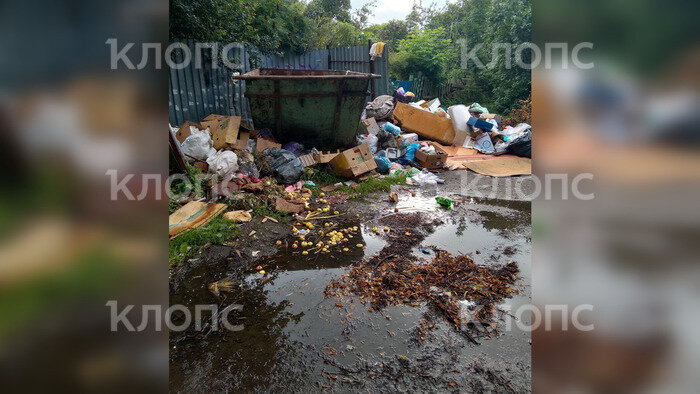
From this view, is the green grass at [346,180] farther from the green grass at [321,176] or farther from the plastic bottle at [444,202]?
the plastic bottle at [444,202]

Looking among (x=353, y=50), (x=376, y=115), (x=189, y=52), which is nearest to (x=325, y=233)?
(x=189, y=52)

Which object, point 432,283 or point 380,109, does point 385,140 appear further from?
point 432,283

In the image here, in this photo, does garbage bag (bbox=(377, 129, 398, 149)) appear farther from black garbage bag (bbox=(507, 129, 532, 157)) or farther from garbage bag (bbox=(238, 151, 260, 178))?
garbage bag (bbox=(238, 151, 260, 178))

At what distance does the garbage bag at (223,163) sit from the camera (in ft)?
17.9

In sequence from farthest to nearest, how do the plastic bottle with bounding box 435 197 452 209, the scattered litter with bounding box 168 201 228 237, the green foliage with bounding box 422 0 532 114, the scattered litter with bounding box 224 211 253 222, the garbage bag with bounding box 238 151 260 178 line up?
the green foliage with bounding box 422 0 532 114 < the garbage bag with bounding box 238 151 260 178 < the plastic bottle with bounding box 435 197 452 209 < the scattered litter with bounding box 224 211 253 222 < the scattered litter with bounding box 168 201 228 237

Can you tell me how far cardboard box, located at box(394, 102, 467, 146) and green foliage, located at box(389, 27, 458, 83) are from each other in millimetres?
5739

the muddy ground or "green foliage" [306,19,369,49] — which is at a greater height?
"green foliage" [306,19,369,49]

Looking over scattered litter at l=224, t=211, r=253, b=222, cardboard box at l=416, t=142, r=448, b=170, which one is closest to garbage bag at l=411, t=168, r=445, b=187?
cardboard box at l=416, t=142, r=448, b=170

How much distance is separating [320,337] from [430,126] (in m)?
7.28

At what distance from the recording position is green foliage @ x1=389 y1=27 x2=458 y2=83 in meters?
13.7

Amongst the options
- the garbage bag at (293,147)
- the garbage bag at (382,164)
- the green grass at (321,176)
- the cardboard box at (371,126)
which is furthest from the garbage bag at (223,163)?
the cardboard box at (371,126)

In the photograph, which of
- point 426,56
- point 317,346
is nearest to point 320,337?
point 317,346

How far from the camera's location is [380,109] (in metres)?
9.39

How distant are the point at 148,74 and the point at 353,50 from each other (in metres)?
A: 12.2
